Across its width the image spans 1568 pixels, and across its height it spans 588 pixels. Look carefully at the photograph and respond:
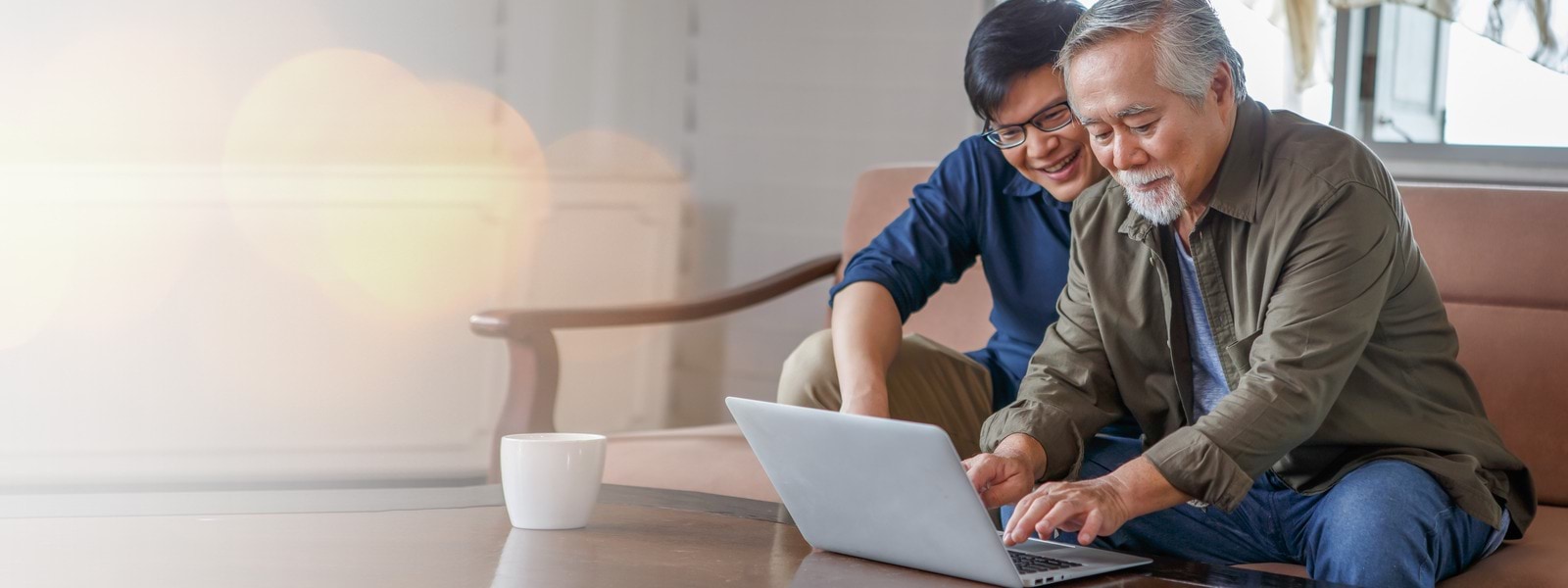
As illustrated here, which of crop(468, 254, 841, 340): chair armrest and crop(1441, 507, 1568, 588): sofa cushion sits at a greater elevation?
crop(468, 254, 841, 340): chair armrest

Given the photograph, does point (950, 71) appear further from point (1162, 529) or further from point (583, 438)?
point (583, 438)

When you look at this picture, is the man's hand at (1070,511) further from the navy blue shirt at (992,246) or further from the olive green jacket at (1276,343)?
the navy blue shirt at (992,246)

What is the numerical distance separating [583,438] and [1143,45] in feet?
2.16

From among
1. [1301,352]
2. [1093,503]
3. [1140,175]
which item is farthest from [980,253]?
[1093,503]

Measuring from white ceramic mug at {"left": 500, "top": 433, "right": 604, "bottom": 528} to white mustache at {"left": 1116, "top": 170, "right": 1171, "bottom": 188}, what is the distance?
1.96 ft

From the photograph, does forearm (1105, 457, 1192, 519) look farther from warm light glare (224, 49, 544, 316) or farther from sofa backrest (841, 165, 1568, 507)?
warm light glare (224, 49, 544, 316)

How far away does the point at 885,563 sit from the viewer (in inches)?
47.8

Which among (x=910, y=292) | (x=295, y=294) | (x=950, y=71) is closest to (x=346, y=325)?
(x=295, y=294)

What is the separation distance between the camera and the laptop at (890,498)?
1.12m

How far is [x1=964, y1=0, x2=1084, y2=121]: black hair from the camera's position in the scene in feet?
5.67

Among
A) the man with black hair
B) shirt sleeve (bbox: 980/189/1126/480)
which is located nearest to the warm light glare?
the man with black hair

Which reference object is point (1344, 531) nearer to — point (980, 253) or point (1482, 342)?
point (1482, 342)

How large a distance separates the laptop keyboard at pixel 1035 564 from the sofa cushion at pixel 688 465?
0.65 metres

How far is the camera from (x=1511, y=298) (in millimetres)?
1863
